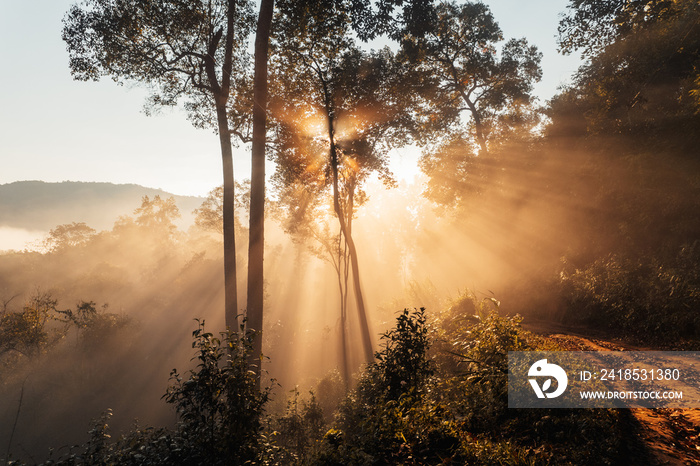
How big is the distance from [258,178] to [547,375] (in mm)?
8632

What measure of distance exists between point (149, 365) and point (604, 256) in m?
34.5

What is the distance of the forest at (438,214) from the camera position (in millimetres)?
4832

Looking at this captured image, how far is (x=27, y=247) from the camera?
189 feet

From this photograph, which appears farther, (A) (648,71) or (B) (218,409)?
(A) (648,71)

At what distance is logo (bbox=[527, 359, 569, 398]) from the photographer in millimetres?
4973

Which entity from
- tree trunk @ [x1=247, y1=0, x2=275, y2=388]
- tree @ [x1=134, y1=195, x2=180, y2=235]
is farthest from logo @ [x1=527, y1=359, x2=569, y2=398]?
tree @ [x1=134, y1=195, x2=180, y2=235]

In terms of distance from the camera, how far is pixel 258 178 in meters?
9.29

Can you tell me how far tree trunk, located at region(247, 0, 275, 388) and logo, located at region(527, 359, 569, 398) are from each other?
22.9 ft

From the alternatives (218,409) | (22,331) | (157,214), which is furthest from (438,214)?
(157,214)

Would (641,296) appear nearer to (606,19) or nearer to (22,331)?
(606,19)

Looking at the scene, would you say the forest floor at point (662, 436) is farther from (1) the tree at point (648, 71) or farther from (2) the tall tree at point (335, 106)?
(2) the tall tree at point (335, 106)

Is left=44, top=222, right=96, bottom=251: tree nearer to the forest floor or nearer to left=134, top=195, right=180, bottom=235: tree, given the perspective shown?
left=134, top=195, right=180, bottom=235: tree

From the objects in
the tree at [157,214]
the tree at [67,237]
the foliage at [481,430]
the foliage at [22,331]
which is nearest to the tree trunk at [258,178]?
the foliage at [481,430]

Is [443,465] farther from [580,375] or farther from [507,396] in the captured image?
[580,375]
